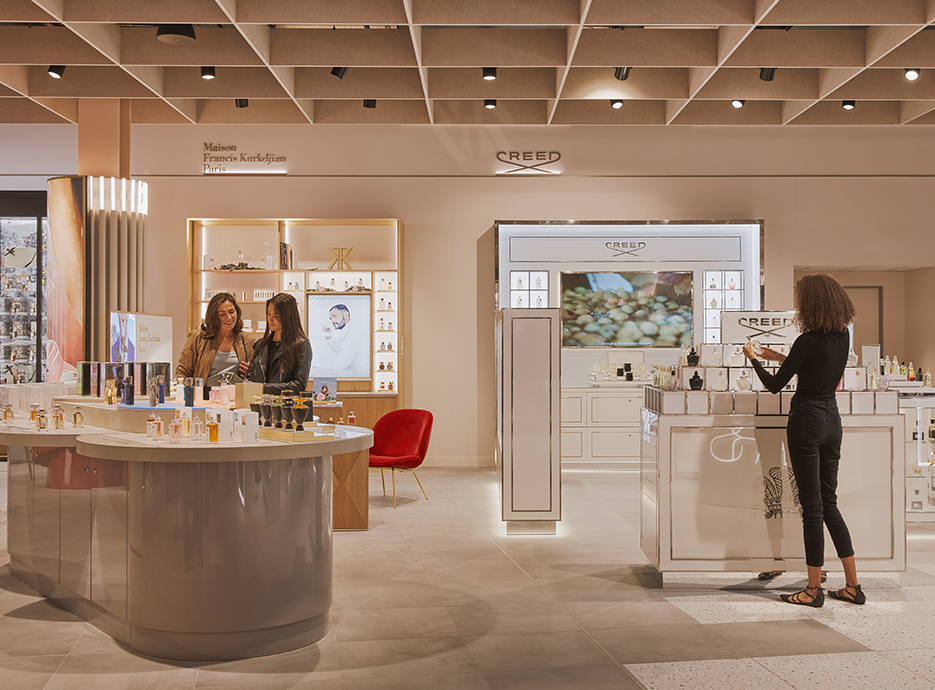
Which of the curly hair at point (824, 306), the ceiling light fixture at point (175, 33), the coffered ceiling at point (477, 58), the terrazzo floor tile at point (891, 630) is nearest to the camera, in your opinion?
the terrazzo floor tile at point (891, 630)

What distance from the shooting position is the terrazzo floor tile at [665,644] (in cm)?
330

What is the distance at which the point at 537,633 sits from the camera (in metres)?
3.59

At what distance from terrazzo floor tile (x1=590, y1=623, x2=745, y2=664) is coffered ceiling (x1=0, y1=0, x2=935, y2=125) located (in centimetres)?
422

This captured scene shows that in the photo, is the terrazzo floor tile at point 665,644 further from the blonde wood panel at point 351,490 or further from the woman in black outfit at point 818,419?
the blonde wood panel at point 351,490

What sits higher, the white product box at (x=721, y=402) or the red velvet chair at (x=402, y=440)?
the white product box at (x=721, y=402)

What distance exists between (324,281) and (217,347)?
3955mm

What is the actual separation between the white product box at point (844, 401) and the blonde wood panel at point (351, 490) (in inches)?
123

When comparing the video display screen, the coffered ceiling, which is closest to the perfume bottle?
the coffered ceiling

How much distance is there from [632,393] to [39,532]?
6.16 metres

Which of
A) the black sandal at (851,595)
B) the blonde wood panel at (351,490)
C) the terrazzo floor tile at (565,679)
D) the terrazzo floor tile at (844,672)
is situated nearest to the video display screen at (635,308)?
the blonde wood panel at (351,490)

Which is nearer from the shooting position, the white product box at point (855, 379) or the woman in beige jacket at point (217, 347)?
the white product box at point (855, 379)

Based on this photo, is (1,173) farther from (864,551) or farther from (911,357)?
(911,357)

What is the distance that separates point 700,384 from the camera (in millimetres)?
4367

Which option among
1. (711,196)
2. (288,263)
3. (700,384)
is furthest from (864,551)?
(288,263)
